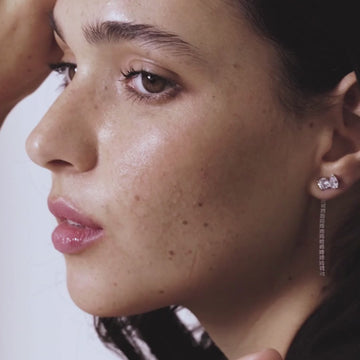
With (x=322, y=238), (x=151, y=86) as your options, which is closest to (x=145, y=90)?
(x=151, y=86)

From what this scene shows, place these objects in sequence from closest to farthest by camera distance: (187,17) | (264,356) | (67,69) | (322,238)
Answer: (264,356) → (187,17) → (322,238) → (67,69)

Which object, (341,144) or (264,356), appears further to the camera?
(341,144)

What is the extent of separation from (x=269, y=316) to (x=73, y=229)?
1.02ft

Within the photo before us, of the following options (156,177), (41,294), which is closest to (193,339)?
(41,294)

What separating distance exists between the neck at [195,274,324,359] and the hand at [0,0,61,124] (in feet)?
1.72

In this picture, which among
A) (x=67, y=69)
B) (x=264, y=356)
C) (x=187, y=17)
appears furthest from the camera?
(x=67, y=69)

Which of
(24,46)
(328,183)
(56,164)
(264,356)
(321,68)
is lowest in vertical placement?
(264,356)

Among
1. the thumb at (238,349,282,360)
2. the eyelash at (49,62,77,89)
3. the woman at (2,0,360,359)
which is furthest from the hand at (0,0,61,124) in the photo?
the thumb at (238,349,282,360)

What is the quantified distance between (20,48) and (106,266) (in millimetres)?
488

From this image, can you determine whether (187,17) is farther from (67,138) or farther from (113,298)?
(113,298)

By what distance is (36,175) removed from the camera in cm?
212

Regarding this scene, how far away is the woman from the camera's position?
1125 millimetres

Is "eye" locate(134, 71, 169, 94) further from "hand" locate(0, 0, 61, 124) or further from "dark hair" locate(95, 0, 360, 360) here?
"hand" locate(0, 0, 61, 124)

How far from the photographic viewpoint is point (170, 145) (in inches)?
44.9
